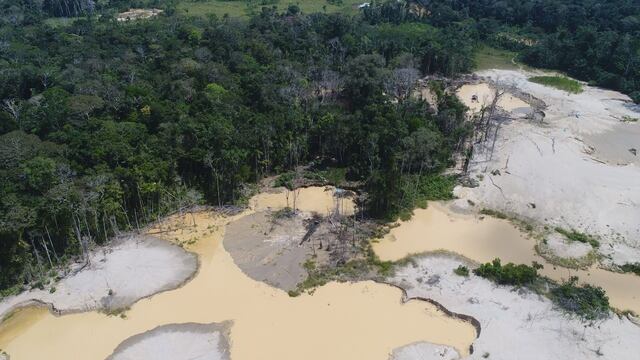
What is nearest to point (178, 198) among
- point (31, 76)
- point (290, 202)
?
point (290, 202)

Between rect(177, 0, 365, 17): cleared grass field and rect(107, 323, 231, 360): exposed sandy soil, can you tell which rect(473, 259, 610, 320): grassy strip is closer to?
rect(107, 323, 231, 360): exposed sandy soil

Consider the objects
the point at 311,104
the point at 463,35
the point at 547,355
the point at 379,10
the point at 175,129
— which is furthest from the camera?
the point at 379,10

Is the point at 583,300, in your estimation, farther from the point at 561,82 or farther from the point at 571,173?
the point at 561,82

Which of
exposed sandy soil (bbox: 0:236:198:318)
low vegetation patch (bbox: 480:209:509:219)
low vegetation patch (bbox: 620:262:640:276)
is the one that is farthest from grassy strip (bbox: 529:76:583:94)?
exposed sandy soil (bbox: 0:236:198:318)

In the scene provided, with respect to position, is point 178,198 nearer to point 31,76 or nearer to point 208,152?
point 208,152

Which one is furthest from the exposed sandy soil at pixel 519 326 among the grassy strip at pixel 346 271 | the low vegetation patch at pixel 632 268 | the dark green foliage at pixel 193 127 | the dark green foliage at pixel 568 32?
the dark green foliage at pixel 568 32

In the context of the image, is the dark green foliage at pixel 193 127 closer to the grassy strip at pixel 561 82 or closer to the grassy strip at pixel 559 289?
the grassy strip at pixel 559 289

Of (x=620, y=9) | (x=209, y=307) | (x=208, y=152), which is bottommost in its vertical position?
(x=209, y=307)
